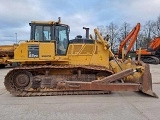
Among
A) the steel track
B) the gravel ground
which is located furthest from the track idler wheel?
the gravel ground

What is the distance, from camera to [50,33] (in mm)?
10648

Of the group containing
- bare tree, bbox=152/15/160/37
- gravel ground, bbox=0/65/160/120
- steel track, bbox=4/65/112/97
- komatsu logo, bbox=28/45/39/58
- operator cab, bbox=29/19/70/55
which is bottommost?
gravel ground, bbox=0/65/160/120

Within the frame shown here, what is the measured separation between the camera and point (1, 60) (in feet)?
83.6

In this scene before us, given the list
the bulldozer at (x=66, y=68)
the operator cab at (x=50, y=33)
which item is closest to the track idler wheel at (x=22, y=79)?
the bulldozer at (x=66, y=68)

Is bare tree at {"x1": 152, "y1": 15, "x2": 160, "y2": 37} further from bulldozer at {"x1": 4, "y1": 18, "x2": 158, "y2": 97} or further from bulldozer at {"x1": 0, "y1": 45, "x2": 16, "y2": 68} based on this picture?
bulldozer at {"x1": 4, "y1": 18, "x2": 158, "y2": 97}

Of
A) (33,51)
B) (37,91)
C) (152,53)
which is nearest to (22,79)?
(37,91)

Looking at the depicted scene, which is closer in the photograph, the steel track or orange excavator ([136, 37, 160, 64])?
the steel track

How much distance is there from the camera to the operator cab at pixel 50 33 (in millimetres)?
10602

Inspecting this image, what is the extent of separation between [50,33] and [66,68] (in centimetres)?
177

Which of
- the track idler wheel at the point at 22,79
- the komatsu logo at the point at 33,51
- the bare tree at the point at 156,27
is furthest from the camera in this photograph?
the bare tree at the point at 156,27

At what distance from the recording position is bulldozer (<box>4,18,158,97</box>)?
9.46 metres
